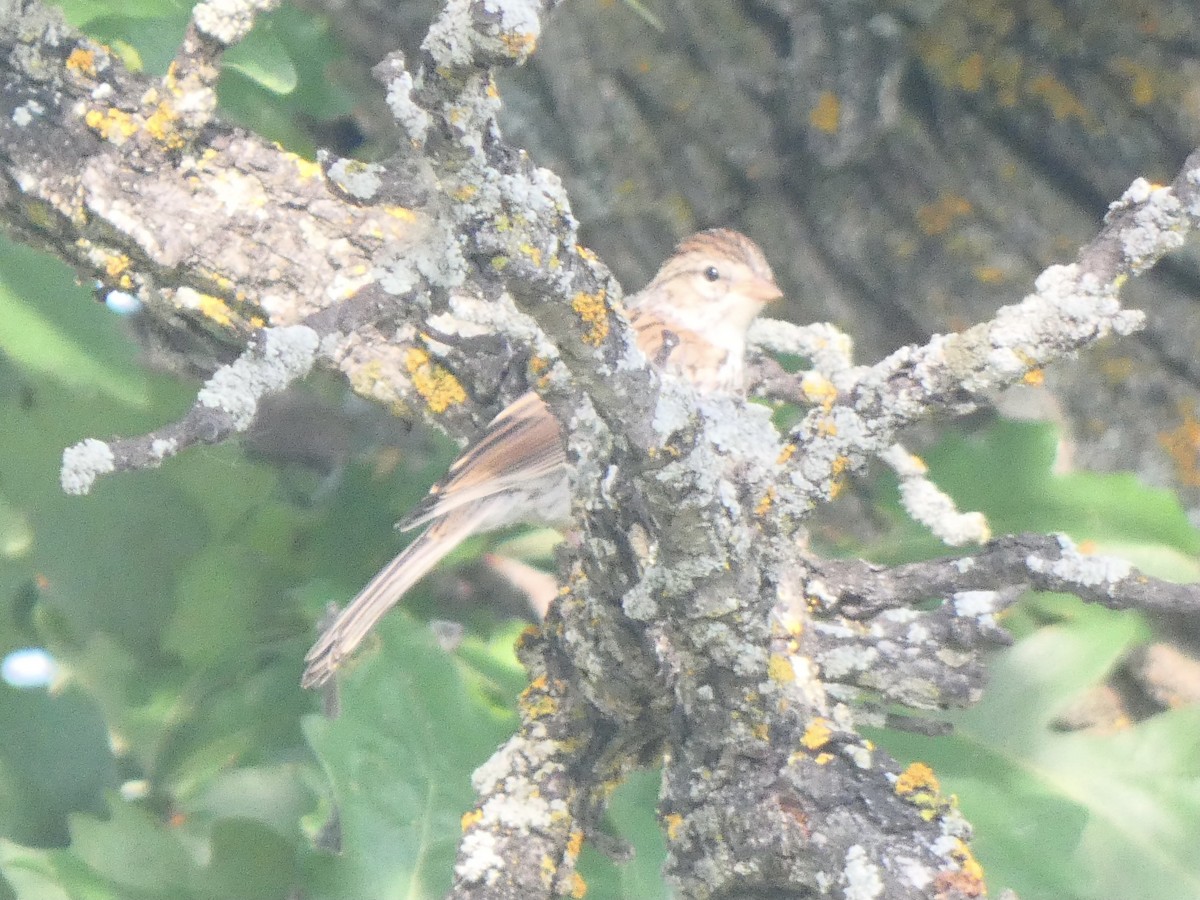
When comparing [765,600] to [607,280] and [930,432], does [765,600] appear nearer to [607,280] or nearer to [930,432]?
[607,280]

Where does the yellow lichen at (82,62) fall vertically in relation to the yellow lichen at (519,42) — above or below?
above

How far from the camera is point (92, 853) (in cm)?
182

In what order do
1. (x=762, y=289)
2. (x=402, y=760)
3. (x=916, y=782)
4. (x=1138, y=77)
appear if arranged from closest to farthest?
(x=916, y=782)
(x=402, y=760)
(x=1138, y=77)
(x=762, y=289)

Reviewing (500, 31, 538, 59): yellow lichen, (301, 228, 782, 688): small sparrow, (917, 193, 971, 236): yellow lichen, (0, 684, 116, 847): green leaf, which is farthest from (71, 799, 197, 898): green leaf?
(917, 193, 971, 236): yellow lichen

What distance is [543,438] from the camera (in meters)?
2.23

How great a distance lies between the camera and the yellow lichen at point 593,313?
0.90 m

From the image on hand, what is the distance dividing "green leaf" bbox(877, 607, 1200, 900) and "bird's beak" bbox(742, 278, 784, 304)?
0.75 m

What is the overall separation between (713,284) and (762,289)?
19 centimetres

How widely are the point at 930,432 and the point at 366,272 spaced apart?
1156 mm

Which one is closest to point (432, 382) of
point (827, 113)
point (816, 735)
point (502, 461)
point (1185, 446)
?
point (502, 461)

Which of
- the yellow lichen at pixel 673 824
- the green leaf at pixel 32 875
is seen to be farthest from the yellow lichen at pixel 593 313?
the green leaf at pixel 32 875

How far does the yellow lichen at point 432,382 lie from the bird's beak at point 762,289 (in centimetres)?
81

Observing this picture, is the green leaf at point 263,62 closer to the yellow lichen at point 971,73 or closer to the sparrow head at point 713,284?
the sparrow head at point 713,284

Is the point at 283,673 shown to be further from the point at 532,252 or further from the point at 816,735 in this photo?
the point at 532,252
